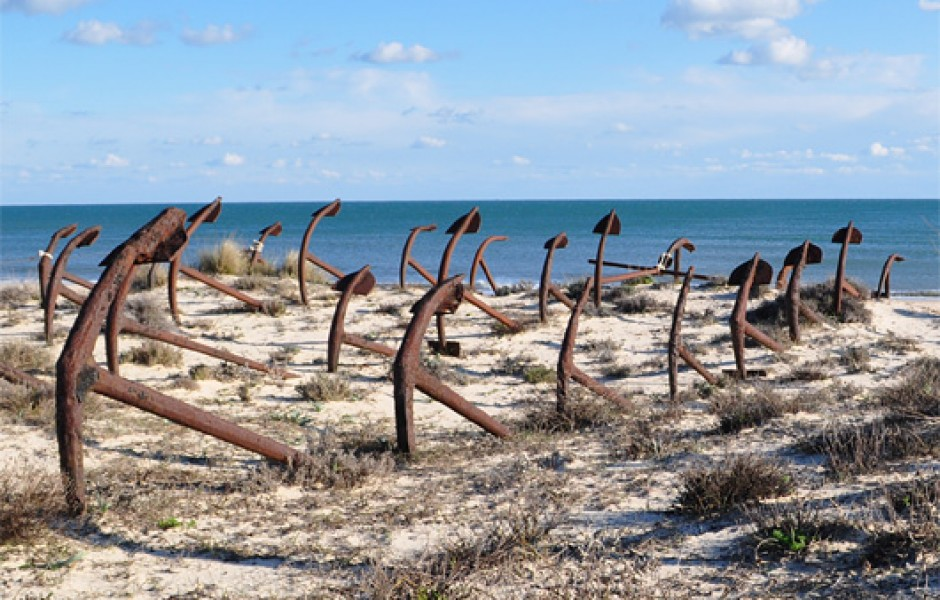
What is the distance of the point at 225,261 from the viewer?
53.3 feet

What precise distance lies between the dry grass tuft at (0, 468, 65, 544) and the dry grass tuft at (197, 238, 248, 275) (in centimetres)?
1214

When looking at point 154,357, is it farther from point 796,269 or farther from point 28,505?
point 796,269

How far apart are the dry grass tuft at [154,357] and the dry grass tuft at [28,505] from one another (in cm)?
408

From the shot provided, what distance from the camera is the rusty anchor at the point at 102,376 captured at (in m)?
3.88

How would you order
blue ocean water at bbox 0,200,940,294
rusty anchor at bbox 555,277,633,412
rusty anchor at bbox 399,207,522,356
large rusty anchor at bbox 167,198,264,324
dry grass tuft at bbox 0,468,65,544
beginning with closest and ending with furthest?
dry grass tuft at bbox 0,468,65,544, rusty anchor at bbox 555,277,633,412, rusty anchor at bbox 399,207,522,356, large rusty anchor at bbox 167,198,264,324, blue ocean water at bbox 0,200,940,294

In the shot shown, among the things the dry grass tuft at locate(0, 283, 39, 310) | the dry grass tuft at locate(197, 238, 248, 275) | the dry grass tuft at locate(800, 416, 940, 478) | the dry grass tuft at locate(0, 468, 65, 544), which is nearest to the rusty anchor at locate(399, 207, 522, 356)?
the dry grass tuft at locate(800, 416, 940, 478)

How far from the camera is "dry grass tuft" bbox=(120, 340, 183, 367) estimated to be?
27.4 ft

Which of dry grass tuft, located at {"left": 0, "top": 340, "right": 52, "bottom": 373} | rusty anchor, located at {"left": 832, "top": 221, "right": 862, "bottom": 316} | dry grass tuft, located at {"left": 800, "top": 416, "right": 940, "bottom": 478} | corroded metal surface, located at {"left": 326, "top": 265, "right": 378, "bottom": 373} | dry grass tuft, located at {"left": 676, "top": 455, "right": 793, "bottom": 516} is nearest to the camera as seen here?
dry grass tuft, located at {"left": 676, "top": 455, "right": 793, "bottom": 516}

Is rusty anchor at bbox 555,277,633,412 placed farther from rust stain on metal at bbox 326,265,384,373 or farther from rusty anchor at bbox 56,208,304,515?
rusty anchor at bbox 56,208,304,515

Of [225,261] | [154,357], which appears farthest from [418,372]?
[225,261]

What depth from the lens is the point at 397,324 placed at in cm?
1104

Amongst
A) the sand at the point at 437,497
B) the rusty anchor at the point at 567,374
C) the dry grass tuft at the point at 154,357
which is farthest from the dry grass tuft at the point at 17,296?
the rusty anchor at the point at 567,374

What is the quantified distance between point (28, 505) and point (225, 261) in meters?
12.6

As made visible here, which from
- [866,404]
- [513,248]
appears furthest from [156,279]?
[513,248]
